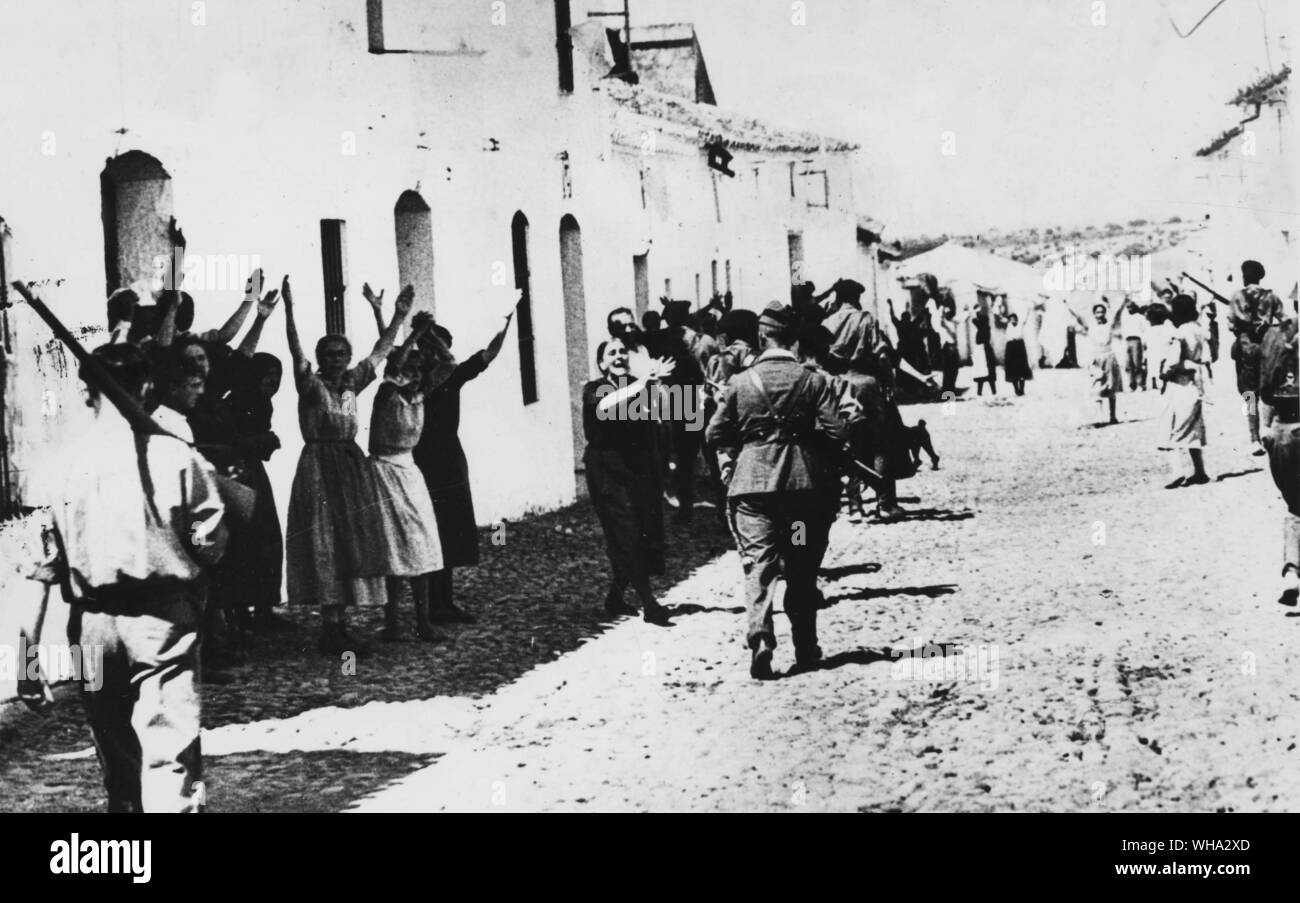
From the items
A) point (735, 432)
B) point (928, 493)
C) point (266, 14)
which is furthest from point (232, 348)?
point (928, 493)

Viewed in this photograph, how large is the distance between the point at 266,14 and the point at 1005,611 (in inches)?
196

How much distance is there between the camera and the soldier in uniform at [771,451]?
8.41 m

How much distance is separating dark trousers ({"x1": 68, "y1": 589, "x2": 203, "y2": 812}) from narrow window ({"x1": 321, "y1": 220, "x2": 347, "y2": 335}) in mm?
3508

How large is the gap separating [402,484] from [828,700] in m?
2.58

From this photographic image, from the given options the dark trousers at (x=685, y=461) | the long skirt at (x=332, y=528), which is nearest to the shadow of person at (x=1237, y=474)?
the dark trousers at (x=685, y=461)

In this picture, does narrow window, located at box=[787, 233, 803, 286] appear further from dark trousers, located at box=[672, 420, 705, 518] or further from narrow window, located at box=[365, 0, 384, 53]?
narrow window, located at box=[365, 0, 384, 53]

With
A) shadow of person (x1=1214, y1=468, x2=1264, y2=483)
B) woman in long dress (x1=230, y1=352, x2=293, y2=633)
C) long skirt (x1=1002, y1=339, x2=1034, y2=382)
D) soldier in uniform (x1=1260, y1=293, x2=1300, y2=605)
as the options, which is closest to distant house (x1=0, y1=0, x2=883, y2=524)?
woman in long dress (x1=230, y1=352, x2=293, y2=633)

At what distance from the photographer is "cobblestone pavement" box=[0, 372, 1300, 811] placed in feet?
22.6

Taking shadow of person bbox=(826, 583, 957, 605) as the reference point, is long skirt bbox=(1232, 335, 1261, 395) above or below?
above

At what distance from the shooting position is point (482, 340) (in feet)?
33.1

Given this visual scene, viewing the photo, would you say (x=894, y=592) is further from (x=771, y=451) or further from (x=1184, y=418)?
(x=1184, y=418)

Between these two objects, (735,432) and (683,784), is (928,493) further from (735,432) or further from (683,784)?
(683,784)

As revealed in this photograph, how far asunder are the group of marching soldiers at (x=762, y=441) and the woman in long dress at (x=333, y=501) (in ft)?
4.37

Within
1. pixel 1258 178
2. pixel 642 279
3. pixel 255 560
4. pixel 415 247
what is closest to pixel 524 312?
pixel 415 247
